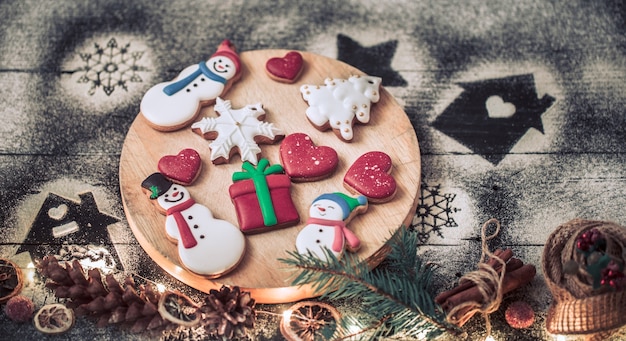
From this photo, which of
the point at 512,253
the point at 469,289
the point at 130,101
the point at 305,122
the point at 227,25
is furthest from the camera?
the point at 227,25

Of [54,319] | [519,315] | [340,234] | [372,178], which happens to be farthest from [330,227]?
[54,319]

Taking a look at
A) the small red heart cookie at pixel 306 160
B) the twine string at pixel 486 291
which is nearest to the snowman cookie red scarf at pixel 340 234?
the small red heart cookie at pixel 306 160

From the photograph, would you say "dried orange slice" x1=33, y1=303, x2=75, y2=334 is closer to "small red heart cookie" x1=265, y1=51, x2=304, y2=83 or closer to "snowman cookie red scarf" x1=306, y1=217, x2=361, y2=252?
"snowman cookie red scarf" x1=306, y1=217, x2=361, y2=252

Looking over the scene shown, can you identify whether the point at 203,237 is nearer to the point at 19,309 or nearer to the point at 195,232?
the point at 195,232

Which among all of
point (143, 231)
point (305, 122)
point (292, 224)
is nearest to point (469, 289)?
point (292, 224)

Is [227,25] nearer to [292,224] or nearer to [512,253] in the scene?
[292,224]

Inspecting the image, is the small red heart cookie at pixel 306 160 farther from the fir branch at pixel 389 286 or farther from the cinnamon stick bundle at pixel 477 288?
the cinnamon stick bundle at pixel 477 288
